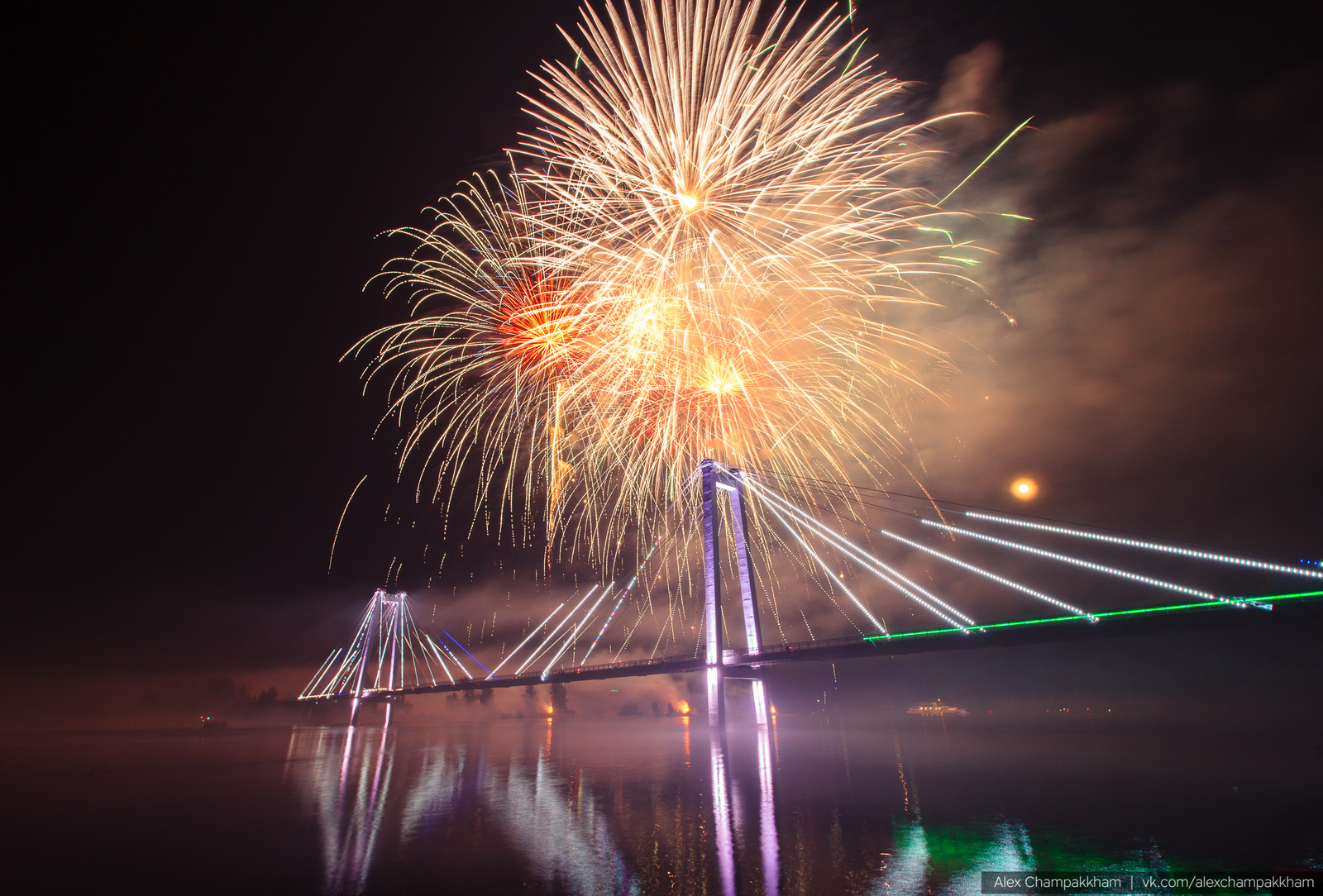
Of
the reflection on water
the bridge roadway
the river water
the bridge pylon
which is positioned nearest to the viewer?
the reflection on water

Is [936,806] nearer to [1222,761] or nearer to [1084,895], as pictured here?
[1084,895]

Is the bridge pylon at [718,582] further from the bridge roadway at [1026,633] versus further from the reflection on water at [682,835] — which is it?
the reflection on water at [682,835]

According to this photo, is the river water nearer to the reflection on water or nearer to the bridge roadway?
the reflection on water

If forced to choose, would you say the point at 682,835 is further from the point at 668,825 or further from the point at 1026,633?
the point at 1026,633

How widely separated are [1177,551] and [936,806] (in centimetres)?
1237

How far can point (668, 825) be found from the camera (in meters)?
16.0

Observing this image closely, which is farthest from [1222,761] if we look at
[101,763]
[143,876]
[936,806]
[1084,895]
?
[101,763]

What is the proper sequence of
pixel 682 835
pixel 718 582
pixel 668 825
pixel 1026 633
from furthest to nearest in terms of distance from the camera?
pixel 718 582 → pixel 1026 633 → pixel 668 825 → pixel 682 835

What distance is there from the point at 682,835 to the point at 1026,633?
873 inches

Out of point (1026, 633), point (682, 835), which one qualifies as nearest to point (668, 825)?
point (682, 835)

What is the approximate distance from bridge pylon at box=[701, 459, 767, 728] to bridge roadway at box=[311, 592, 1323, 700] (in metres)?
1.15

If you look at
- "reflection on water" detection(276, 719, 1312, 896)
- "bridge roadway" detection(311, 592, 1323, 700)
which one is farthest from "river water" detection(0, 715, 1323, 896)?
"bridge roadway" detection(311, 592, 1323, 700)

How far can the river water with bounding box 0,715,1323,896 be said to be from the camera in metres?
11.9

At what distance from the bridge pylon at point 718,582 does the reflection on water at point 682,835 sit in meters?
12.0
